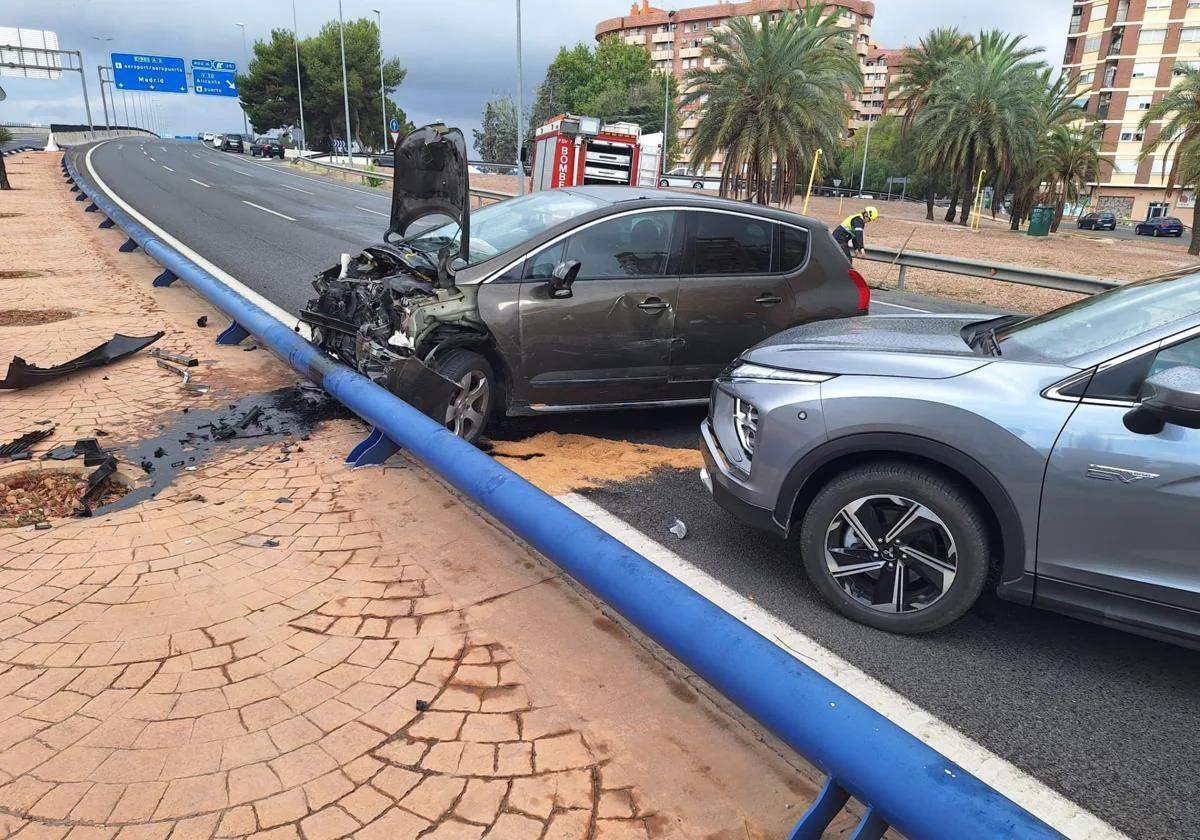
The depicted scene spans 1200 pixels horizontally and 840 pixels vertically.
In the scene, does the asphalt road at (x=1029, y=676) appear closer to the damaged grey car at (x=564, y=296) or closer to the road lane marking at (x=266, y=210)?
the damaged grey car at (x=564, y=296)

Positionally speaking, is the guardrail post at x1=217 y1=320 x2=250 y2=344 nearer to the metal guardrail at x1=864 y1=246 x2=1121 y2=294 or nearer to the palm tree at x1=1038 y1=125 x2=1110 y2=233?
the metal guardrail at x1=864 y1=246 x2=1121 y2=294

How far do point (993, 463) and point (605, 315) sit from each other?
112 inches

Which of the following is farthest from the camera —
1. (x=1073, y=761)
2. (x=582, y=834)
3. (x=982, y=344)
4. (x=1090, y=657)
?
(x=982, y=344)

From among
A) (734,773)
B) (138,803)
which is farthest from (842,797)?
(138,803)

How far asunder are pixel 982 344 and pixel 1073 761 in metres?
1.83

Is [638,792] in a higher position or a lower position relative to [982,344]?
lower

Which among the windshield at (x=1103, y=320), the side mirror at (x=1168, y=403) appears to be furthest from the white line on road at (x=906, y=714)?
the windshield at (x=1103, y=320)

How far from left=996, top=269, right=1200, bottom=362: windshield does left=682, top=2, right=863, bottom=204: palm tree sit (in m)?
22.7

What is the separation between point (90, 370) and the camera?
6539mm

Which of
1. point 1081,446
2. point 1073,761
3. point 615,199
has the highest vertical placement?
point 615,199

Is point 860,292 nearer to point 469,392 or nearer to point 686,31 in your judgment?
point 469,392

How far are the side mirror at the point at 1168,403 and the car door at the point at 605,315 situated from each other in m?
3.11

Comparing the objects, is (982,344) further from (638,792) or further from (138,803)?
(138,803)

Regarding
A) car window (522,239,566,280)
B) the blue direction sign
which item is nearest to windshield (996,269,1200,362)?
car window (522,239,566,280)
